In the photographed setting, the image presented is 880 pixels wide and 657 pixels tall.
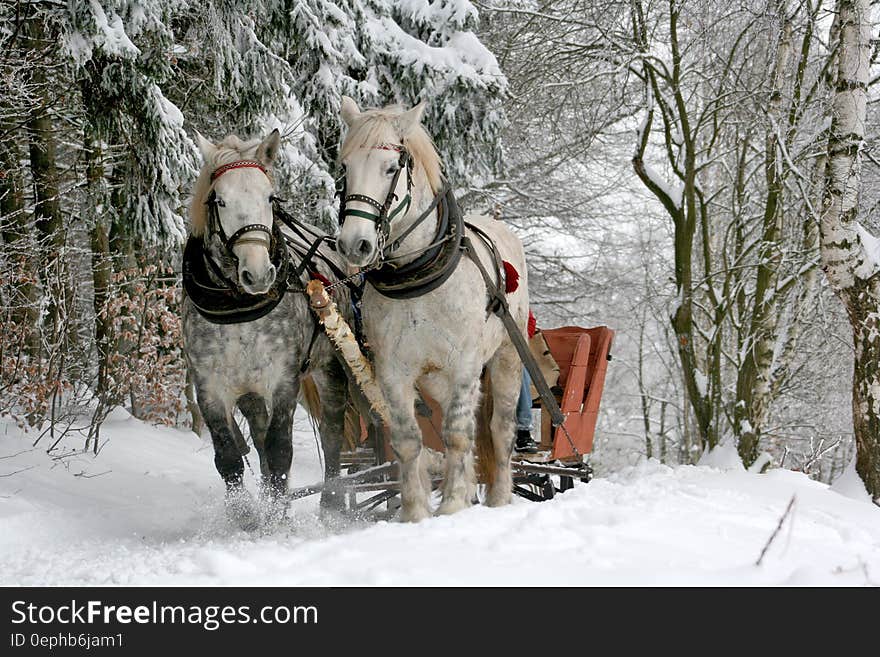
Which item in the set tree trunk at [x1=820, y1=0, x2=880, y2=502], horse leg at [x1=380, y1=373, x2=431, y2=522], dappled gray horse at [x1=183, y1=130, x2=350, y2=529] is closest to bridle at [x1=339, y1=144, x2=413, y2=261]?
dappled gray horse at [x1=183, y1=130, x2=350, y2=529]

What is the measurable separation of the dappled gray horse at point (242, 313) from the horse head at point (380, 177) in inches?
18.4

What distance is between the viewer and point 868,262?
18.9 ft

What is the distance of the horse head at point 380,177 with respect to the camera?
3.67 metres

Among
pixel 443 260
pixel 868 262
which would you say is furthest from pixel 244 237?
pixel 868 262

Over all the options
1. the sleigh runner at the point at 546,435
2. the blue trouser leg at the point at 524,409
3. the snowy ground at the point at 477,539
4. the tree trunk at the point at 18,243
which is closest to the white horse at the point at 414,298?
the snowy ground at the point at 477,539

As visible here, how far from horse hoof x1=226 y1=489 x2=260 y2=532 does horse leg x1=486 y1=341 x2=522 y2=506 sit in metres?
1.56

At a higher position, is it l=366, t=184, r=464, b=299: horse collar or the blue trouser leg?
l=366, t=184, r=464, b=299: horse collar

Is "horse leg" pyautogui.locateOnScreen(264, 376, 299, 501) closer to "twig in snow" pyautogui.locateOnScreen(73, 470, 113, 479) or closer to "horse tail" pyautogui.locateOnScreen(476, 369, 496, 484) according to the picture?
Result: "horse tail" pyautogui.locateOnScreen(476, 369, 496, 484)

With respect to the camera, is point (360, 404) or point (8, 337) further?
point (8, 337)

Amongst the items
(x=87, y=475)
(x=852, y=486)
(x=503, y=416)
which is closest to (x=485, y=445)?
(x=503, y=416)

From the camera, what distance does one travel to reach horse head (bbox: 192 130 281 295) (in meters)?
3.88

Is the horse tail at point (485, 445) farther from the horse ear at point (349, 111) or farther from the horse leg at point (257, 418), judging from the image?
the horse ear at point (349, 111)

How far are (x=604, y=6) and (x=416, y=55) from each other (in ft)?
7.03
